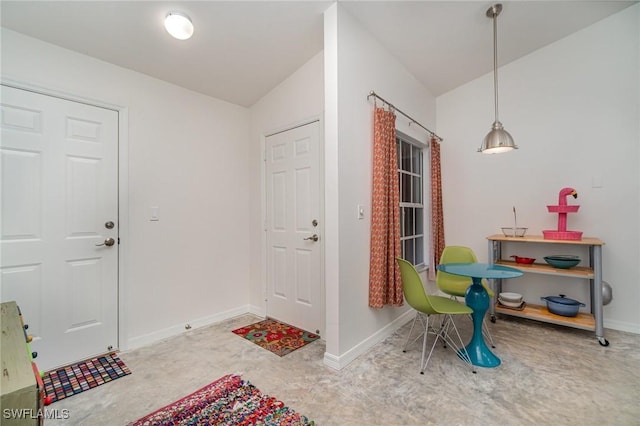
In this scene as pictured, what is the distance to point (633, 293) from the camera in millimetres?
2811

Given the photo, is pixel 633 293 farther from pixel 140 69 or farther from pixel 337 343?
pixel 140 69

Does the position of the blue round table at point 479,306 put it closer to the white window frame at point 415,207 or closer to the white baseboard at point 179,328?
the white window frame at point 415,207

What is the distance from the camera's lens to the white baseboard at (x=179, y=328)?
101 inches

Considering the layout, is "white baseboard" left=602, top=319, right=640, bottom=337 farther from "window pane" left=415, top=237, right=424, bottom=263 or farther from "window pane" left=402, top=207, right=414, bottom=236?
"window pane" left=402, top=207, right=414, bottom=236

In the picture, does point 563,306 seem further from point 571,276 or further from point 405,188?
point 405,188

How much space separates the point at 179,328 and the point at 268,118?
2479mm

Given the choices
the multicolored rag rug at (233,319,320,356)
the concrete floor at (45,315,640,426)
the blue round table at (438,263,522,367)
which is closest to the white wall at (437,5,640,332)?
→ the concrete floor at (45,315,640,426)

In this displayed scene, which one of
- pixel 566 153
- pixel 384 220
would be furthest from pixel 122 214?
pixel 566 153

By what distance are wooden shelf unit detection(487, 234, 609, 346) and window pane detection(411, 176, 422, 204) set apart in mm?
986

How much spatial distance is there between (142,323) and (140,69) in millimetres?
2360

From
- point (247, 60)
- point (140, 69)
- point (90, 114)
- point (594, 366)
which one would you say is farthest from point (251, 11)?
point (594, 366)

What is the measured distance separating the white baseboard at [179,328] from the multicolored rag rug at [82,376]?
0.21m

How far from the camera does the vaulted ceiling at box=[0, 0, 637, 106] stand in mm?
2055

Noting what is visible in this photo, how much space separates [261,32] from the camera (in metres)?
2.42
